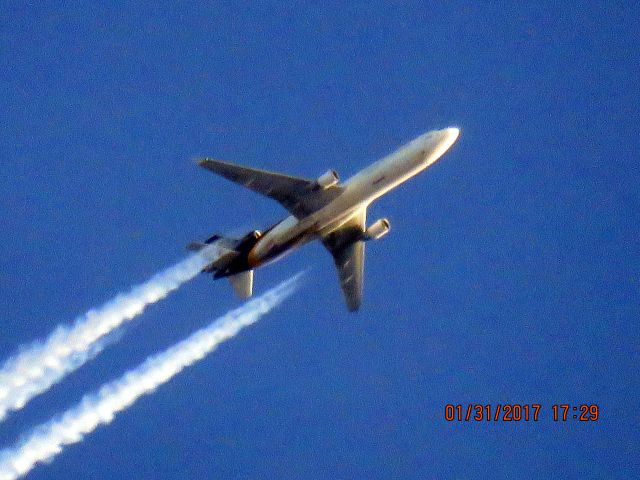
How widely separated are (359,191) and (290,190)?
359 cm

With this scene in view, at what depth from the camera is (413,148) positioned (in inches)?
2598

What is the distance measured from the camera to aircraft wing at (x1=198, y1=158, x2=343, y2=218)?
65875mm

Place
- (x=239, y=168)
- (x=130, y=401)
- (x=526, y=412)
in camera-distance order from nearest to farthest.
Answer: (x=239, y=168) < (x=130, y=401) < (x=526, y=412)

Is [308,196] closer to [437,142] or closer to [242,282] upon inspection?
[242,282]

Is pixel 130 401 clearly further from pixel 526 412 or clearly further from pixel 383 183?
pixel 526 412

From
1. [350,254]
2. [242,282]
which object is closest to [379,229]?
[350,254]

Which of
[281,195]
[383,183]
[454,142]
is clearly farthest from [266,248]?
[454,142]

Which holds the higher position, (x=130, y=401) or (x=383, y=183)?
(x=383, y=183)

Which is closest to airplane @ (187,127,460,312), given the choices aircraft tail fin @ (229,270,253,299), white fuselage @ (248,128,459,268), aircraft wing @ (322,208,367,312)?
white fuselage @ (248,128,459,268)

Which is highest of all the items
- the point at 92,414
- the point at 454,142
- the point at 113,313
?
the point at 454,142

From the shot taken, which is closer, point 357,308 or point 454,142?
point 454,142

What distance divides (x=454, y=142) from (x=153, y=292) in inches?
717

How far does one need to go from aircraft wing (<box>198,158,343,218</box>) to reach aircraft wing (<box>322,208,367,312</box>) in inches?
177

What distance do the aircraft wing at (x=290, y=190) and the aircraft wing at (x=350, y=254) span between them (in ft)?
14.7
